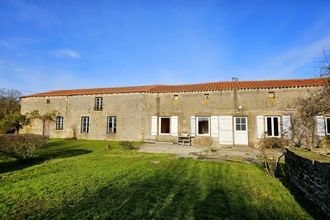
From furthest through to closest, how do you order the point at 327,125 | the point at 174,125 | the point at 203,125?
1. the point at 174,125
2. the point at 203,125
3. the point at 327,125

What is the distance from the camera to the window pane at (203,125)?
16888mm

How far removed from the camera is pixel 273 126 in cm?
1527

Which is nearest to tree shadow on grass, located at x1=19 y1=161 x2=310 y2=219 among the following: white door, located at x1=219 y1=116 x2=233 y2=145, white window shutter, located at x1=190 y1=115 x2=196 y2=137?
white door, located at x1=219 y1=116 x2=233 y2=145

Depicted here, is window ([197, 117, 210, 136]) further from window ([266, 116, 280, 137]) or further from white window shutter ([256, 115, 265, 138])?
window ([266, 116, 280, 137])

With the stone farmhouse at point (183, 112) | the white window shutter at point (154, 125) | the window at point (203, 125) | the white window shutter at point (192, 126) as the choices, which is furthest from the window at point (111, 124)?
the window at point (203, 125)

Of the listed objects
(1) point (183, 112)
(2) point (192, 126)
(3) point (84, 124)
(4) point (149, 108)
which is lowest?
(2) point (192, 126)

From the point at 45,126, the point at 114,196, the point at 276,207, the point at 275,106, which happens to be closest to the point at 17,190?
the point at 114,196

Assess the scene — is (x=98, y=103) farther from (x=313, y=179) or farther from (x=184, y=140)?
(x=313, y=179)

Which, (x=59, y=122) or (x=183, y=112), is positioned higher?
(x=183, y=112)

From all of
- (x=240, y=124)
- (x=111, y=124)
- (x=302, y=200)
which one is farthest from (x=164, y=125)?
(x=302, y=200)

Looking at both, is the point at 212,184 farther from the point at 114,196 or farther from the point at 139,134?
the point at 139,134

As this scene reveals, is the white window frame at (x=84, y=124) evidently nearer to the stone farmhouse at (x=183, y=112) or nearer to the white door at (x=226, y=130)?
the stone farmhouse at (x=183, y=112)

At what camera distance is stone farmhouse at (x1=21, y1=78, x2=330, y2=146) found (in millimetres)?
15328

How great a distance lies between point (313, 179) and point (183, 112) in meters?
13.0
